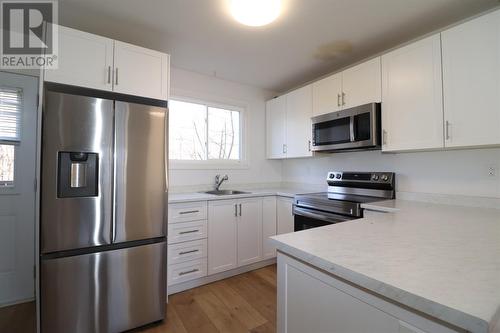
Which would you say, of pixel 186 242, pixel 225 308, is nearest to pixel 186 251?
pixel 186 242

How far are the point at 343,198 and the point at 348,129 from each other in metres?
0.70

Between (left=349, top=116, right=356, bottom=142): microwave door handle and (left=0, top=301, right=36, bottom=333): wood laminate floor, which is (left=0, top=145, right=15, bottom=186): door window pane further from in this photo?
(left=349, top=116, right=356, bottom=142): microwave door handle

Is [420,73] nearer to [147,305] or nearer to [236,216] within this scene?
[236,216]

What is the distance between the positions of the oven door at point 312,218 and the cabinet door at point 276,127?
3.15 feet

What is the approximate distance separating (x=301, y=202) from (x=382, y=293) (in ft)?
6.29

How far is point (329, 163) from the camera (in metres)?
2.95

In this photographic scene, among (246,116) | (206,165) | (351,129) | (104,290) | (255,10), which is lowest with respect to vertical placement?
(104,290)

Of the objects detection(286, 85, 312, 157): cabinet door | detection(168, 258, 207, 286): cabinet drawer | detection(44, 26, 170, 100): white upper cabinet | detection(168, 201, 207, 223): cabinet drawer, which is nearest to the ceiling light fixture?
detection(44, 26, 170, 100): white upper cabinet

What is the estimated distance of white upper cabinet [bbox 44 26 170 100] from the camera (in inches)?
64.8

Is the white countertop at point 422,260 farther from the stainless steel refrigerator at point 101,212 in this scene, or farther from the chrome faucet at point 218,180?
the chrome faucet at point 218,180

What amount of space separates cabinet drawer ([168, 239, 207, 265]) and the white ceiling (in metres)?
1.98

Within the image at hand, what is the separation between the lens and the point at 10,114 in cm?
209

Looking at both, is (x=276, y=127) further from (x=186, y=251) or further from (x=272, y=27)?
(x=186, y=251)

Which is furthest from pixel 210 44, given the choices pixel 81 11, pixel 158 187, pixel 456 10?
pixel 456 10
